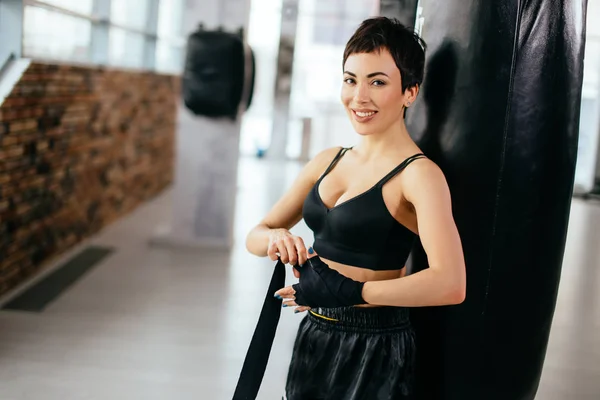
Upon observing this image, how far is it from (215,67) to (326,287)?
323 centimetres

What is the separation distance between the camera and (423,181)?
4.17 feet

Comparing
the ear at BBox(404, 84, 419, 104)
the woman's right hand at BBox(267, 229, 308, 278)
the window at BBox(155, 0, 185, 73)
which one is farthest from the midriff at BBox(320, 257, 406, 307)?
the window at BBox(155, 0, 185, 73)

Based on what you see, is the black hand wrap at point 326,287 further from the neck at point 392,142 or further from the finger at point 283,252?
the neck at point 392,142

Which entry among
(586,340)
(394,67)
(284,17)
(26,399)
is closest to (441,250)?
(394,67)

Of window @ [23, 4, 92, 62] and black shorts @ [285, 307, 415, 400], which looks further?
window @ [23, 4, 92, 62]

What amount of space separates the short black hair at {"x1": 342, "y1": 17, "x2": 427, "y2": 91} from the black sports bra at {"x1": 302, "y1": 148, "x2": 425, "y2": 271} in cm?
15

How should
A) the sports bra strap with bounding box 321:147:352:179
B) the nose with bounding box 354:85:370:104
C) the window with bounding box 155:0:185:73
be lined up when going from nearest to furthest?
the nose with bounding box 354:85:370:104 → the sports bra strap with bounding box 321:147:352:179 → the window with bounding box 155:0:185:73

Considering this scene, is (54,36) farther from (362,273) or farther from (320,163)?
(362,273)

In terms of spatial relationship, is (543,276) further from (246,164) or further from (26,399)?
(246,164)

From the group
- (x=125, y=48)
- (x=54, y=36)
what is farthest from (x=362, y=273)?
(x=125, y=48)

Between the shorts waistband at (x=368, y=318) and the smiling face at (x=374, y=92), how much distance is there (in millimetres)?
331

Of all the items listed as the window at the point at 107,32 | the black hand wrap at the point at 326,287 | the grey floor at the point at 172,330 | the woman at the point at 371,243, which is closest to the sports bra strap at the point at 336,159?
the woman at the point at 371,243

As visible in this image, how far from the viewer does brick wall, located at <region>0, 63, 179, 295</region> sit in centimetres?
342

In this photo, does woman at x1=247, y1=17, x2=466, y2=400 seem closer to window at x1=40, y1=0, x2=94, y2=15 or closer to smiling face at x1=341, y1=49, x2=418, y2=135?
smiling face at x1=341, y1=49, x2=418, y2=135
